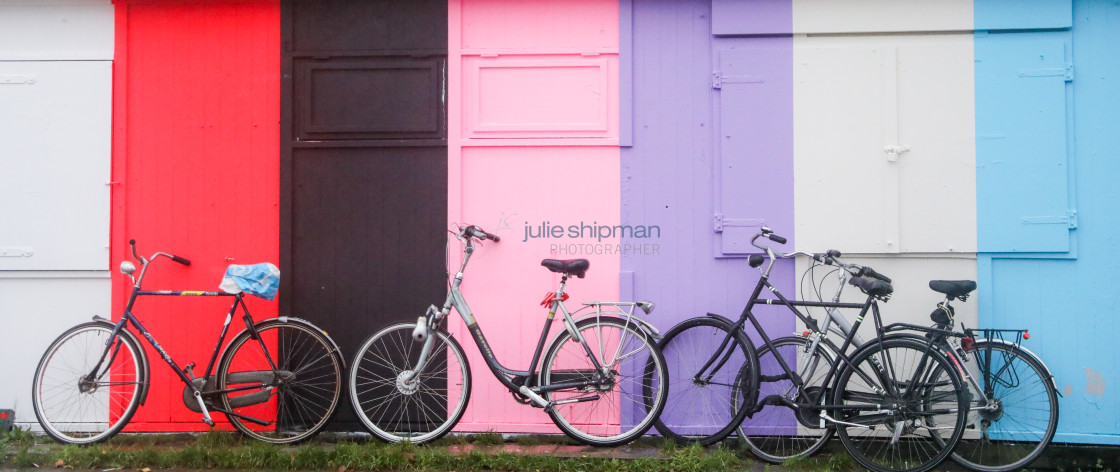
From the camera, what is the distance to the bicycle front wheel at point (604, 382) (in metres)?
5.04

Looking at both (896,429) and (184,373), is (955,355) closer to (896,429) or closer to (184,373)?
(896,429)

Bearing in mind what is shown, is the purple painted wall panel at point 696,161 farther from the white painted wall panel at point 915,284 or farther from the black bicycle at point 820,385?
the white painted wall panel at point 915,284

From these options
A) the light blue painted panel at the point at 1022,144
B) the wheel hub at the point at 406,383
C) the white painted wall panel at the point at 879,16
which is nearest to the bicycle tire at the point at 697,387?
the wheel hub at the point at 406,383

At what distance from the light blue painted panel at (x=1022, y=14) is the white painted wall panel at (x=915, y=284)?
60.9 inches

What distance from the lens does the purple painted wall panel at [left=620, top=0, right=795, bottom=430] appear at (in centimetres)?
536

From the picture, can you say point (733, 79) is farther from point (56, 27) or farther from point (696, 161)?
point (56, 27)

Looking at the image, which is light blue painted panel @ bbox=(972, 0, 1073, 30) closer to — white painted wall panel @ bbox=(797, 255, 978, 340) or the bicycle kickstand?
white painted wall panel @ bbox=(797, 255, 978, 340)

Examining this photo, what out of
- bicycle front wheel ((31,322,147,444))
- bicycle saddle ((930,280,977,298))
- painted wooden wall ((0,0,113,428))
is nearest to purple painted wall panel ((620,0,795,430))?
bicycle saddle ((930,280,977,298))

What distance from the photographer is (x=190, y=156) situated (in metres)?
5.59

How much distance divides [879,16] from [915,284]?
5.93 feet

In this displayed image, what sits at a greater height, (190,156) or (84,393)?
(190,156)

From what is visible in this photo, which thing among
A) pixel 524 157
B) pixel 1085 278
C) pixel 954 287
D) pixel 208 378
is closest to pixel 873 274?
pixel 954 287

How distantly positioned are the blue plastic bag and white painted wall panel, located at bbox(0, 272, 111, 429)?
1.13 m

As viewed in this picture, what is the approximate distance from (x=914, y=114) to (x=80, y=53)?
577 centimetres
